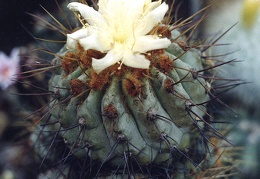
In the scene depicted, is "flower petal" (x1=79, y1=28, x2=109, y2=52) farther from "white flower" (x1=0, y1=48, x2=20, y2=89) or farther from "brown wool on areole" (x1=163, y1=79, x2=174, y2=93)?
"white flower" (x1=0, y1=48, x2=20, y2=89)

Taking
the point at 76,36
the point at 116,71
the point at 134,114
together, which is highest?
the point at 76,36

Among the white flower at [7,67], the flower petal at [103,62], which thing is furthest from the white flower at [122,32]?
the white flower at [7,67]

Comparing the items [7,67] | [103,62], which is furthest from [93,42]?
[7,67]

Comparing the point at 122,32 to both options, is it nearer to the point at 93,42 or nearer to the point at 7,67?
the point at 93,42

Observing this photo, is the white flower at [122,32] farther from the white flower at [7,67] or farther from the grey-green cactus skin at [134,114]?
the white flower at [7,67]

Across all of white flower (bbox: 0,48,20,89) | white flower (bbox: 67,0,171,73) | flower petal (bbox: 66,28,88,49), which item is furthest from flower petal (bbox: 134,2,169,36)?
white flower (bbox: 0,48,20,89)

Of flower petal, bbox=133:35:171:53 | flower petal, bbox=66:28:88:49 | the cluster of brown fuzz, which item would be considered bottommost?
the cluster of brown fuzz

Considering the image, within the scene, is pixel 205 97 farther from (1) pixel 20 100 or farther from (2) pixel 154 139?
(1) pixel 20 100
